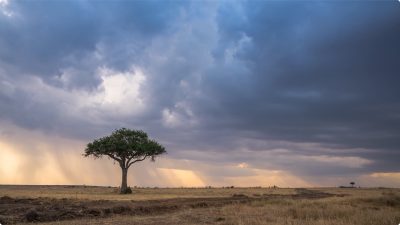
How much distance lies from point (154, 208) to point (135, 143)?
41.7m

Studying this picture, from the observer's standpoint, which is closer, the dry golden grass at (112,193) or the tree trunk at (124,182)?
the dry golden grass at (112,193)

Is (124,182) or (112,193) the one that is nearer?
(112,193)

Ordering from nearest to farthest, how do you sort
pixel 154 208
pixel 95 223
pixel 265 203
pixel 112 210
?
1. pixel 95 223
2. pixel 112 210
3. pixel 154 208
4. pixel 265 203

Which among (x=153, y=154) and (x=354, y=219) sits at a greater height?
(x=153, y=154)

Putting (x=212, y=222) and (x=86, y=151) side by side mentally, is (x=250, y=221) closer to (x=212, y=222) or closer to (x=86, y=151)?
(x=212, y=222)

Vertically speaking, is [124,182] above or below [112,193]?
above

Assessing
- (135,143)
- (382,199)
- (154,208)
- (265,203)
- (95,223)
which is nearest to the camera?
(95,223)

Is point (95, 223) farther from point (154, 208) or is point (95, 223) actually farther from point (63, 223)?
point (154, 208)

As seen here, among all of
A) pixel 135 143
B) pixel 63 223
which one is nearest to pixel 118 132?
pixel 135 143

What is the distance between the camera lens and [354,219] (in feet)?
84.1

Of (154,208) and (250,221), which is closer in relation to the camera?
(250,221)

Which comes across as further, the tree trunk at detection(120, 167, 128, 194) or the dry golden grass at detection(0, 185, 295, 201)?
the tree trunk at detection(120, 167, 128, 194)

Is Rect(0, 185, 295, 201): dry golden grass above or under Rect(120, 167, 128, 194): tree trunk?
under

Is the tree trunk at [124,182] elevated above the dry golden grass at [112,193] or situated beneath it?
elevated above
